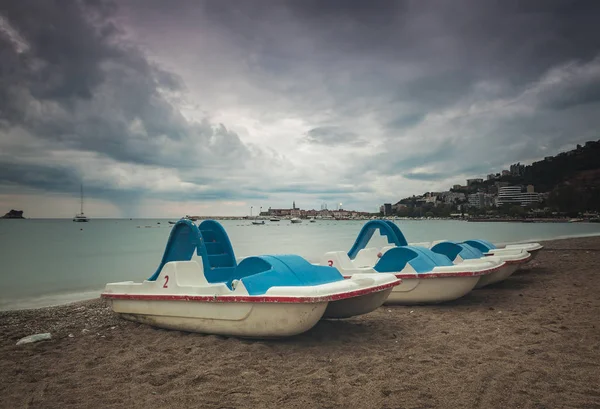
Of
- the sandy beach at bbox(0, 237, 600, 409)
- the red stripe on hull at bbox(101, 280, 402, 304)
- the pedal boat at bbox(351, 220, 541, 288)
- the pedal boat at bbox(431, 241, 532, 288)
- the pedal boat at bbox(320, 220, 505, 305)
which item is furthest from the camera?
the pedal boat at bbox(431, 241, 532, 288)

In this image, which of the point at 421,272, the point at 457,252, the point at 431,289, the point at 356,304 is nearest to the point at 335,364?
the point at 356,304

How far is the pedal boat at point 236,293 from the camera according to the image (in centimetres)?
534

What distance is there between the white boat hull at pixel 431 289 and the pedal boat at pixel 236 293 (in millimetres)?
2024

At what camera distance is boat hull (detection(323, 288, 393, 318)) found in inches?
240

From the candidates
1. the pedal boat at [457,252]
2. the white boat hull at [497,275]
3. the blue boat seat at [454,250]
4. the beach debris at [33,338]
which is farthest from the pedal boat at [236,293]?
Answer: the blue boat seat at [454,250]

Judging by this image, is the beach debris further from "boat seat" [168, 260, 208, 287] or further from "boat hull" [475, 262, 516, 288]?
"boat hull" [475, 262, 516, 288]

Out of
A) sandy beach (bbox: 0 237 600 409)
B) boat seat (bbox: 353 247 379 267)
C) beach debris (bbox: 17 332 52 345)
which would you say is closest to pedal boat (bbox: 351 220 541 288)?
boat seat (bbox: 353 247 379 267)

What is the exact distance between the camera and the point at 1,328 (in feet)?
26.1

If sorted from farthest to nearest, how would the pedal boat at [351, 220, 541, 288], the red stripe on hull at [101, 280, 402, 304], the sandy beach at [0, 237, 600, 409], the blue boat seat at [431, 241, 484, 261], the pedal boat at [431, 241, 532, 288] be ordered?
the blue boat seat at [431, 241, 484, 261], the pedal boat at [431, 241, 532, 288], the pedal boat at [351, 220, 541, 288], the red stripe on hull at [101, 280, 402, 304], the sandy beach at [0, 237, 600, 409]

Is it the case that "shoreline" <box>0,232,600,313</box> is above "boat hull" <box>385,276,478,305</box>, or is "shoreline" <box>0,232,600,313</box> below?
below

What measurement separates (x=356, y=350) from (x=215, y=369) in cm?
180

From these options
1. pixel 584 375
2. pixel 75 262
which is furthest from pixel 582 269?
pixel 75 262

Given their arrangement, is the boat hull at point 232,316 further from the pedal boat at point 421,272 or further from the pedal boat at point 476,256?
the pedal boat at point 476,256

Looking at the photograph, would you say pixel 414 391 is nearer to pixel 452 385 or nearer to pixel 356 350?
pixel 452 385
